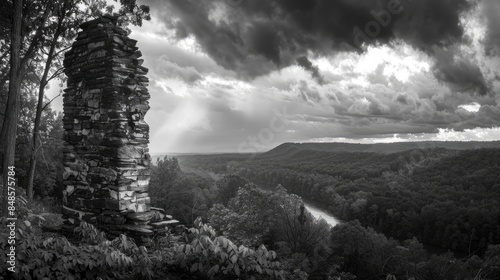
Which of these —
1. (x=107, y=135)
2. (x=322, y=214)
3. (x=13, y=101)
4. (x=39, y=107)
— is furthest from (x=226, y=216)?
(x=322, y=214)

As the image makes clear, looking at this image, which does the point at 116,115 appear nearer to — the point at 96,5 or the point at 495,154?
the point at 96,5

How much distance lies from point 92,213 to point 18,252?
247 centimetres

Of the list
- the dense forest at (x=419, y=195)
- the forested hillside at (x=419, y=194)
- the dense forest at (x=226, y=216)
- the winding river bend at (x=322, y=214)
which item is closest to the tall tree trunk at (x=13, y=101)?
the dense forest at (x=226, y=216)

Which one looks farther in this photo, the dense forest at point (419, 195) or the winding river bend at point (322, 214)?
the winding river bend at point (322, 214)

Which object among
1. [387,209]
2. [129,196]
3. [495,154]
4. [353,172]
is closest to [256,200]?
[129,196]

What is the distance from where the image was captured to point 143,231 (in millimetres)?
5574

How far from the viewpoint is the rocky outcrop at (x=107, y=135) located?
5.89 metres

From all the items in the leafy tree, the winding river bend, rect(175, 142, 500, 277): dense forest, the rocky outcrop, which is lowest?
the winding river bend

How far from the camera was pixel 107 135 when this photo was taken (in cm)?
606

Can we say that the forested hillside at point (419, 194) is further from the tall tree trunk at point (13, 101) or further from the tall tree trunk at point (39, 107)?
the tall tree trunk at point (13, 101)

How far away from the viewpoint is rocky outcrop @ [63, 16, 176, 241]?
589 centimetres

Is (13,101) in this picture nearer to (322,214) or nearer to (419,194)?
(322,214)

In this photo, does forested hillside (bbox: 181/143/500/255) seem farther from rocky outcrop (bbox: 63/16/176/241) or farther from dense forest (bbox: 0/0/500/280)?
rocky outcrop (bbox: 63/16/176/241)

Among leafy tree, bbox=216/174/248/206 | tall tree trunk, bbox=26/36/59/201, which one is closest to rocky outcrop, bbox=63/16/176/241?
tall tree trunk, bbox=26/36/59/201
